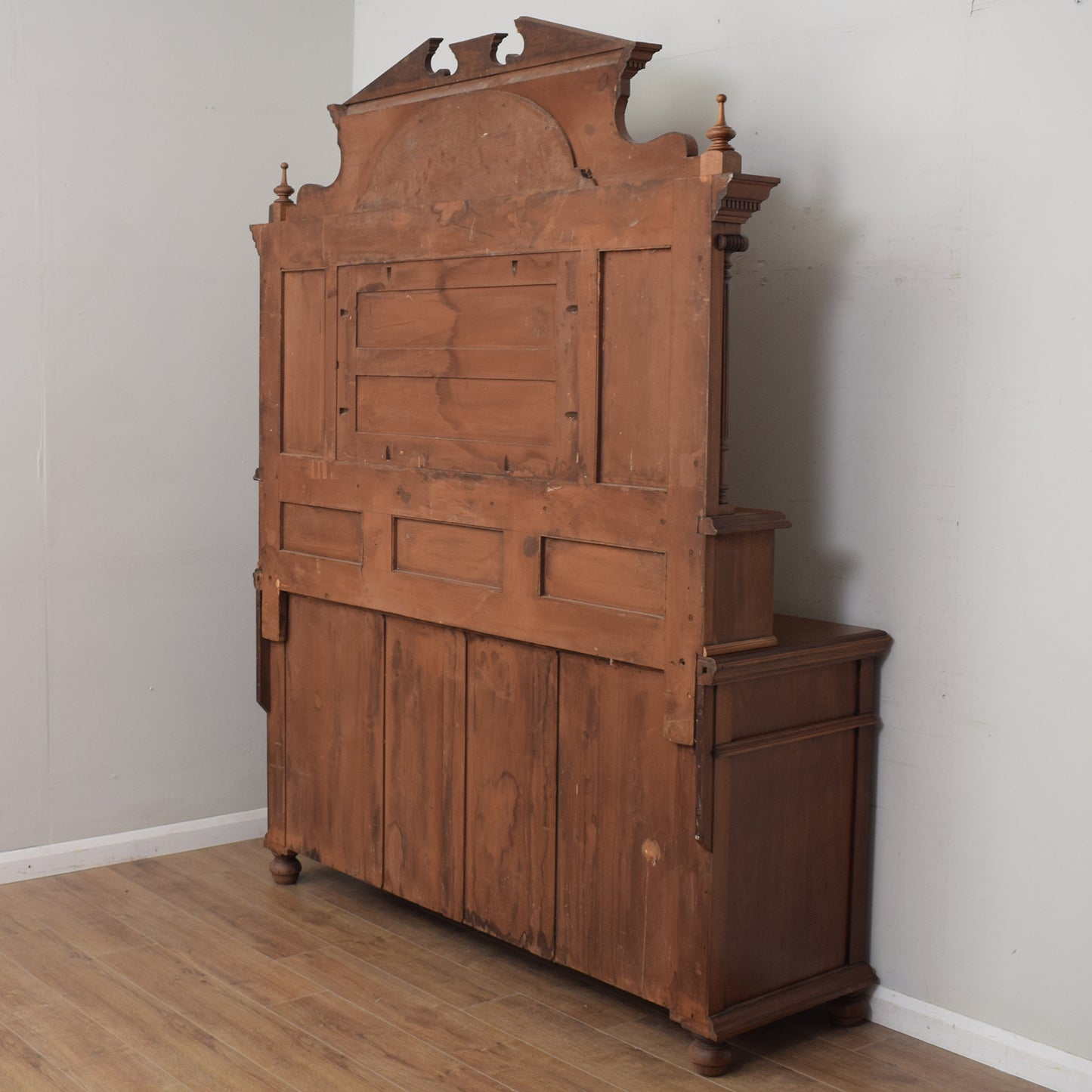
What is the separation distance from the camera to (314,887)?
4.30 metres

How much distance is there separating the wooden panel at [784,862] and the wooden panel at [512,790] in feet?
1.70

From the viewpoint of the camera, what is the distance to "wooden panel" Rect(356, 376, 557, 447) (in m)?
3.38

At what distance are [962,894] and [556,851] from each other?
962 mm

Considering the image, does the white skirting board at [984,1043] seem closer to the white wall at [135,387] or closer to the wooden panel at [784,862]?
the wooden panel at [784,862]

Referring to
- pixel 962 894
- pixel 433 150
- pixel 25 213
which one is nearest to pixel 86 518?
pixel 25 213

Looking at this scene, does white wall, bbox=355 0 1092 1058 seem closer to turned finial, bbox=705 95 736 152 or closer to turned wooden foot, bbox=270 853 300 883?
turned finial, bbox=705 95 736 152

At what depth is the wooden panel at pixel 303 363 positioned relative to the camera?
4.00 m

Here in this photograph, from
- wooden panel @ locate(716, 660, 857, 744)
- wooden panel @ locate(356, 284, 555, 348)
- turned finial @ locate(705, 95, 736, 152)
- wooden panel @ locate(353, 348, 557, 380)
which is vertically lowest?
wooden panel @ locate(716, 660, 857, 744)

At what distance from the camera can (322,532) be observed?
4.05 m

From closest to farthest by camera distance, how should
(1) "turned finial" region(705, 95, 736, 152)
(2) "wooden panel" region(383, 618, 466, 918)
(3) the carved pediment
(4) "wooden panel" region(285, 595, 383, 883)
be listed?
(1) "turned finial" region(705, 95, 736, 152) → (3) the carved pediment → (2) "wooden panel" region(383, 618, 466, 918) → (4) "wooden panel" region(285, 595, 383, 883)

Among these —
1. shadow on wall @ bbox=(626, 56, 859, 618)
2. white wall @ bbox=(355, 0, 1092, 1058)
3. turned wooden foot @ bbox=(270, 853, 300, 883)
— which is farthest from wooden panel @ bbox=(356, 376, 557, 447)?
turned wooden foot @ bbox=(270, 853, 300, 883)

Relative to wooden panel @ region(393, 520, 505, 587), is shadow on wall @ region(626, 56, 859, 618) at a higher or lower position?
higher

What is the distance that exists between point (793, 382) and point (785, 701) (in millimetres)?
868

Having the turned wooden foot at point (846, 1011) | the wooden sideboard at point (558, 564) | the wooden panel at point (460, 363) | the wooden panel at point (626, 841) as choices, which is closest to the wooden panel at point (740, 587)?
the wooden sideboard at point (558, 564)
